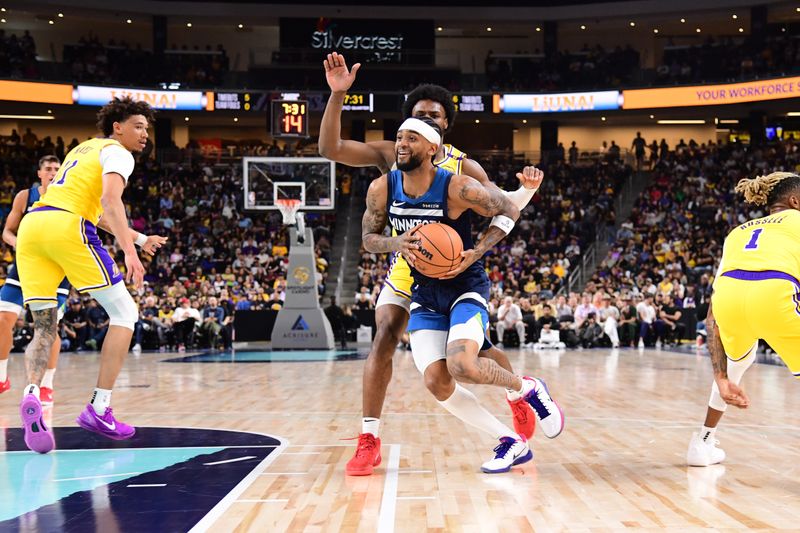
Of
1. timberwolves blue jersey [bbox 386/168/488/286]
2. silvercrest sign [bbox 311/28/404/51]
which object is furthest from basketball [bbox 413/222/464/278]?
silvercrest sign [bbox 311/28/404/51]

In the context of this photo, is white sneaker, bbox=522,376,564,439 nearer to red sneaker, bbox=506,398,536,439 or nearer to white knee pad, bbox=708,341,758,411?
red sneaker, bbox=506,398,536,439

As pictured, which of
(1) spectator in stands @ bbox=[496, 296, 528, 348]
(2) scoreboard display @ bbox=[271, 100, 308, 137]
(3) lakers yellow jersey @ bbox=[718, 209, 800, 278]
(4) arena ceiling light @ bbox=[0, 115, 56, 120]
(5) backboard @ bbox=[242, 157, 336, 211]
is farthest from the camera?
(4) arena ceiling light @ bbox=[0, 115, 56, 120]

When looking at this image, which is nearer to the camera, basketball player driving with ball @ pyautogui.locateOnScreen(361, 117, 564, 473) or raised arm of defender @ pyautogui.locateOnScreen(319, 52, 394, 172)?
basketball player driving with ball @ pyautogui.locateOnScreen(361, 117, 564, 473)

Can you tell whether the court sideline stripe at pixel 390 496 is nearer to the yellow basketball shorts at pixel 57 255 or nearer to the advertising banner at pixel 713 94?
the yellow basketball shorts at pixel 57 255

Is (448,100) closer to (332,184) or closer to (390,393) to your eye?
(390,393)

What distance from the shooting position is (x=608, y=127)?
3834 centimetres

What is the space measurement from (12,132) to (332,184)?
1946 centimetres

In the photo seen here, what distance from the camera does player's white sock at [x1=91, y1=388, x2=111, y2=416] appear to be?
20.2 ft

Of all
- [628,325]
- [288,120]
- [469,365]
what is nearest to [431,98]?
[469,365]

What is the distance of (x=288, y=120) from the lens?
65.5ft

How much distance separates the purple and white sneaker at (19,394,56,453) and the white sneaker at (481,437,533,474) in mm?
2702

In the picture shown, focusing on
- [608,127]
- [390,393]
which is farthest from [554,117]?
Answer: [390,393]

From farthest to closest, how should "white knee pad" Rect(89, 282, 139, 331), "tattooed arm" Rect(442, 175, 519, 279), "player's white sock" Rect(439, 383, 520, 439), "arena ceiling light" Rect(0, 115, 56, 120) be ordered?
"arena ceiling light" Rect(0, 115, 56, 120), "white knee pad" Rect(89, 282, 139, 331), "player's white sock" Rect(439, 383, 520, 439), "tattooed arm" Rect(442, 175, 519, 279)

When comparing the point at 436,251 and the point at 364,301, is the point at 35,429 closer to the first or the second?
the point at 436,251
